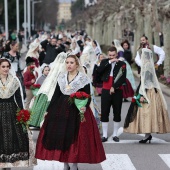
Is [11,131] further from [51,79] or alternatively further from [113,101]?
[51,79]

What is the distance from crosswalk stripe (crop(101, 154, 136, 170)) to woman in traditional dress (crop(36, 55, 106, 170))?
1001 mm

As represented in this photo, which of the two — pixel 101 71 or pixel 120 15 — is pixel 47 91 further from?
pixel 120 15

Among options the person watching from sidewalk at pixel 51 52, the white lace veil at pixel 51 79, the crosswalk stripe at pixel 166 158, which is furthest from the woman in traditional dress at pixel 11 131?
the person watching from sidewalk at pixel 51 52

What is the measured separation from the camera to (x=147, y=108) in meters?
13.3

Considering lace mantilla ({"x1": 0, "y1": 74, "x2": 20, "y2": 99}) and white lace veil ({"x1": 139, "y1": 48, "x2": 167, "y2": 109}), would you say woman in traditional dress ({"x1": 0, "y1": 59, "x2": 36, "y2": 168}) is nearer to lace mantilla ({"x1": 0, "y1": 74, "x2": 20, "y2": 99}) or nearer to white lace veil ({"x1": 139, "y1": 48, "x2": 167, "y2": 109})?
lace mantilla ({"x1": 0, "y1": 74, "x2": 20, "y2": 99})

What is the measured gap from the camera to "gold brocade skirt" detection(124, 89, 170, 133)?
1320 centimetres

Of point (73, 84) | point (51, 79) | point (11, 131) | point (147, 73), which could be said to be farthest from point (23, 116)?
point (51, 79)

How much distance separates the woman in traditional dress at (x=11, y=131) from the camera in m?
9.83

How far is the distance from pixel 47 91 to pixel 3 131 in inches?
178

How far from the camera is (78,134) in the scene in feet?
32.7

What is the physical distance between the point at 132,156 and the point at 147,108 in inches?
60.5

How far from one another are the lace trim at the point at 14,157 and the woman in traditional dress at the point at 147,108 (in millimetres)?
3673

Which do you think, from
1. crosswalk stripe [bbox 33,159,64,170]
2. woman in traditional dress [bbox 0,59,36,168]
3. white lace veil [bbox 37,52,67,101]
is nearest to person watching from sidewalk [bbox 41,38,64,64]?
white lace veil [bbox 37,52,67,101]

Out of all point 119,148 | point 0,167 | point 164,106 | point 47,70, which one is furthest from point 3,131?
point 47,70
